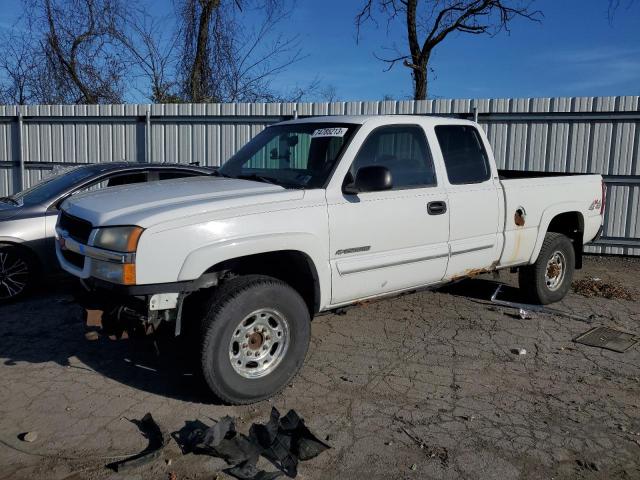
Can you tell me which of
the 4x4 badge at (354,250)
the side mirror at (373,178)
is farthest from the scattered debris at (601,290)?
the side mirror at (373,178)

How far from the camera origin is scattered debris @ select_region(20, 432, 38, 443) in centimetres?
367

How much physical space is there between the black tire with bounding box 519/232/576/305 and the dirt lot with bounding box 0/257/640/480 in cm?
45

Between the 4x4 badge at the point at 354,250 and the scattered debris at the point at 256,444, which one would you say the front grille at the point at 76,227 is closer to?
the scattered debris at the point at 256,444

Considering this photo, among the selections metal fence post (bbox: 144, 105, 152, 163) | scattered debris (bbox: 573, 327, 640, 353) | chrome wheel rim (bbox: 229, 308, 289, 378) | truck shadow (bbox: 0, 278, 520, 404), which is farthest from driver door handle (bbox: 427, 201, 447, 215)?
metal fence post (bbox: 144, 105, 152, 163)

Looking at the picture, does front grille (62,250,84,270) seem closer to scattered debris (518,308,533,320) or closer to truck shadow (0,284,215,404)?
truck shadow (0,284,215,404)

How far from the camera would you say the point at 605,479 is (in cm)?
335

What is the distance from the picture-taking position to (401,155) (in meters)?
5.15

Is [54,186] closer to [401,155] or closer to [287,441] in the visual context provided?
[401,155]

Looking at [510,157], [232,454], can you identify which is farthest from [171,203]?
[510,157]

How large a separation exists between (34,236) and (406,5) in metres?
13.3

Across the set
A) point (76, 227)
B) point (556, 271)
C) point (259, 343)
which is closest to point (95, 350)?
point (76, 227)

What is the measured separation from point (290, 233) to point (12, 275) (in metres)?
3.89

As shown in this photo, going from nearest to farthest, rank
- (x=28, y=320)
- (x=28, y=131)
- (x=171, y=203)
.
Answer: (x=171, y=203) < (x=28, y=320) < (x=28, y=131)

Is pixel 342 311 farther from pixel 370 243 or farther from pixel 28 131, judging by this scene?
pixel 28 131
